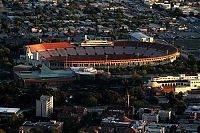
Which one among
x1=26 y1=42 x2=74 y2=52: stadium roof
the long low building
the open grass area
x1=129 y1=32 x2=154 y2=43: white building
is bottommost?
the open grass area

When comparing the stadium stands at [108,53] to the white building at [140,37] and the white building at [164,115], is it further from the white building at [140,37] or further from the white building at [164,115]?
the white building at [164,115]

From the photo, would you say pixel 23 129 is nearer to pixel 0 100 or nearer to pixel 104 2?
pixel 0 100

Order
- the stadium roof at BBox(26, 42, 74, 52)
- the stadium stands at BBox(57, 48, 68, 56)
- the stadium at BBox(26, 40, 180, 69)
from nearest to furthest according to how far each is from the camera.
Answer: the stadium at BBox(26, 40, 180, 69) → the stadium stands at BBox(57, 48, 68, 56) → the stadium roof at BBox(26, 42, 74, 52)

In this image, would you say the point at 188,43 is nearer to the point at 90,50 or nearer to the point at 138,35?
the point at 138,35

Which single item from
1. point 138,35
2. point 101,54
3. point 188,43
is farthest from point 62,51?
point 188,43

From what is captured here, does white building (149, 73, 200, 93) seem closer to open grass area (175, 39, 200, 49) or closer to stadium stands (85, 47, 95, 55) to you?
stadium stands (85, 47, 95, 55)

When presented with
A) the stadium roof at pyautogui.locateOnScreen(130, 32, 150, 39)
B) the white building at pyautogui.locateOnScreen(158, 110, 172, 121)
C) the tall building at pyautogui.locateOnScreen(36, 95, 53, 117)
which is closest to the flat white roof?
the tall building at pyautogui.locateOnScreen(36, 95, 53, 117)
